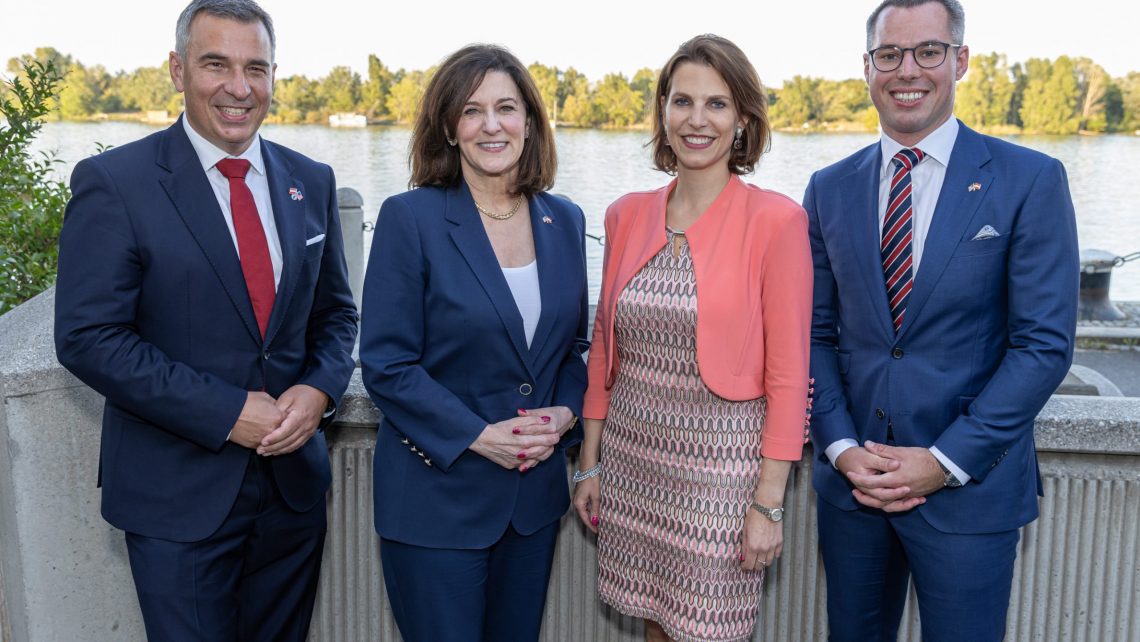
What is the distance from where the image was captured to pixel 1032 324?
238cm

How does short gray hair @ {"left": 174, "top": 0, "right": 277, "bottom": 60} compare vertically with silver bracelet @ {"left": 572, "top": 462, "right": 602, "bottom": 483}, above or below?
above

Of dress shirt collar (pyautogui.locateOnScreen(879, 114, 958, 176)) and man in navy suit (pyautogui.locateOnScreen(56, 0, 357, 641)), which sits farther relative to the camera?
dress shirt collar (pyautogui.locateOnScreen(879, 114, 958, 176))

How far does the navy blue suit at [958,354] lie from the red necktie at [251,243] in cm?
147

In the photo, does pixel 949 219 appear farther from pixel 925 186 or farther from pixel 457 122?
pixel 457 122

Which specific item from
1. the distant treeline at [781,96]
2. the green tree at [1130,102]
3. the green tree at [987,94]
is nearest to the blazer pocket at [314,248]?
the distant treeline at [781,96]

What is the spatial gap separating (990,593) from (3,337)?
2.83 metres

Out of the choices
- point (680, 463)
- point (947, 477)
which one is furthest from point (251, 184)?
point (947, 477)

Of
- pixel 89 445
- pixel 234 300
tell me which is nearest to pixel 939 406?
pixel 234 300

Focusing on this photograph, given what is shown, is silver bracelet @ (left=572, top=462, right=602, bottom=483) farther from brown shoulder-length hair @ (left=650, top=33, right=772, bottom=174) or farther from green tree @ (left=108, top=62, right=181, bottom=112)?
green tree @ (left=108, top=62, right=181, bottom=112)

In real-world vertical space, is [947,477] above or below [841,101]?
below

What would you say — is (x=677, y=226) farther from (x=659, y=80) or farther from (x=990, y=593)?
(x=990, y=593)

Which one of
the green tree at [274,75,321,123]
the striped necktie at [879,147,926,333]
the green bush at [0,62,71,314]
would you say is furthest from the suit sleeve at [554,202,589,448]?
the green tree at [274,75,321,123]

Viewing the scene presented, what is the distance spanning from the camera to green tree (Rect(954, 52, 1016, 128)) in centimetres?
1512

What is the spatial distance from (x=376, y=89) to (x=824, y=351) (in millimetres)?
12327
